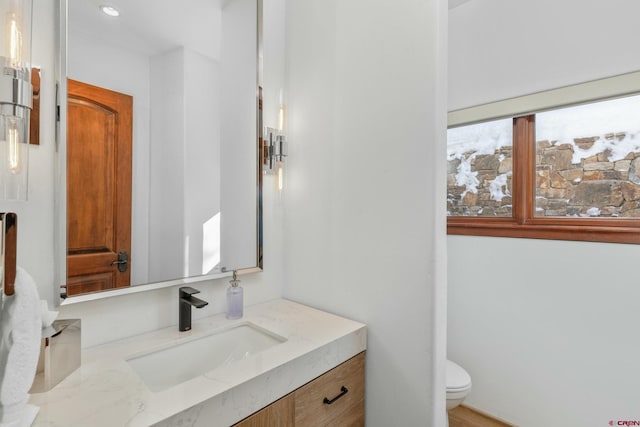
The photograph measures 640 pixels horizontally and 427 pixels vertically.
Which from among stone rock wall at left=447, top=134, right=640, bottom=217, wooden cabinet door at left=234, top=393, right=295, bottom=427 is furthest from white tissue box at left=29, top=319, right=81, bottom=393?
stone rock wall at left=447, top=134, right=640, bottom=217

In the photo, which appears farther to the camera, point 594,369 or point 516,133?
point 516,133

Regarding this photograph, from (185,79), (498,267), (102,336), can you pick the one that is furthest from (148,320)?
(498,267)

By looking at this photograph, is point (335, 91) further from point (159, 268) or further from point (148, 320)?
point (148, 320)

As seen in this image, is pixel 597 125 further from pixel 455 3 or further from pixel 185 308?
pixel 185 308

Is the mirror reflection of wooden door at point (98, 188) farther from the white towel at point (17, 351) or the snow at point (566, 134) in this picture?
the snow at point (566, 134)

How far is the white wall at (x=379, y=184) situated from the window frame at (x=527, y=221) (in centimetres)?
119

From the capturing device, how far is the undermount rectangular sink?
968 mm

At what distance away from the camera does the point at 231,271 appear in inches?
52.2

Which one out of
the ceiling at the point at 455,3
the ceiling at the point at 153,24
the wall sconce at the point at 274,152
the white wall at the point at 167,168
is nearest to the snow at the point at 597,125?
the ceiling at the point at 455,3

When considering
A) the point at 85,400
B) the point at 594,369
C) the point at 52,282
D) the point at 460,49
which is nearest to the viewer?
the point at 85,400

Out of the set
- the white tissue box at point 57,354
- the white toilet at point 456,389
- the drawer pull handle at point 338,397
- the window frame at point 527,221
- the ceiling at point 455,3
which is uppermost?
the ceiling at point 455,3

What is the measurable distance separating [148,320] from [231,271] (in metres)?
0.36

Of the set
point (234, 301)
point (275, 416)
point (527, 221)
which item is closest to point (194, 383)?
point (275, 416)

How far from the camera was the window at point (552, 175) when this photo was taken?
1.64m
